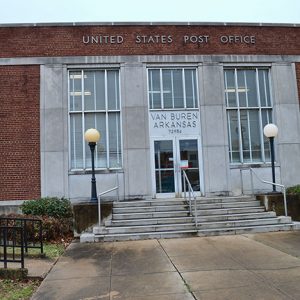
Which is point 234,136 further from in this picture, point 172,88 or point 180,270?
point 180,270

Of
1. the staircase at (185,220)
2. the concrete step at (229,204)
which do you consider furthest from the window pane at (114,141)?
the concrete step at (229,204)

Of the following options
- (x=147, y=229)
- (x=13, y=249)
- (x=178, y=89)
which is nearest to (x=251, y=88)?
(x=178, y=89)

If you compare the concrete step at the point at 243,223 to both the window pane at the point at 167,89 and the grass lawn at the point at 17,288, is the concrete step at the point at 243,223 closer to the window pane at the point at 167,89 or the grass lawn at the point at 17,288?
the window pane at the point at 167,89

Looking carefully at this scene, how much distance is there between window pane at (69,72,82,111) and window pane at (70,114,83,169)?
353mm

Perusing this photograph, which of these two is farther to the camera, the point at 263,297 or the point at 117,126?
the point at 117,126

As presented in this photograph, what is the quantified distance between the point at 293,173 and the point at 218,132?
3.39m

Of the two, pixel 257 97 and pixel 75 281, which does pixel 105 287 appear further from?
pixel 257 97

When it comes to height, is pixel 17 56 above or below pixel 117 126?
above

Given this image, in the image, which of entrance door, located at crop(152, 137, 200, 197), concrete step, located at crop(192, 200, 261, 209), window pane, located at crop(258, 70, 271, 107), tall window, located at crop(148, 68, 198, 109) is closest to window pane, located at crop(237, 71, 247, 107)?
window pane, located at crop(258, 70, 271, 107)

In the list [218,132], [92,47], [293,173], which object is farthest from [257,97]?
[92,47]

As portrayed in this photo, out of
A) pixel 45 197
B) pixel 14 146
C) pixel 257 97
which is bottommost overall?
pixel 45 197

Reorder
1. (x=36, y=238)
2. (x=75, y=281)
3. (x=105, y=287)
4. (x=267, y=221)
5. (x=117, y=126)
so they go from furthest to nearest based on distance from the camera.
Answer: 1. (x=117, y=126)
2. (x=267, y=221)
3. (x=36, y=238)
4. (x=75, y=281)
5. (x=105, y=287)

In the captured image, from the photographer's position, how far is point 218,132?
15.4m

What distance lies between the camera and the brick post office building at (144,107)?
14805mm
